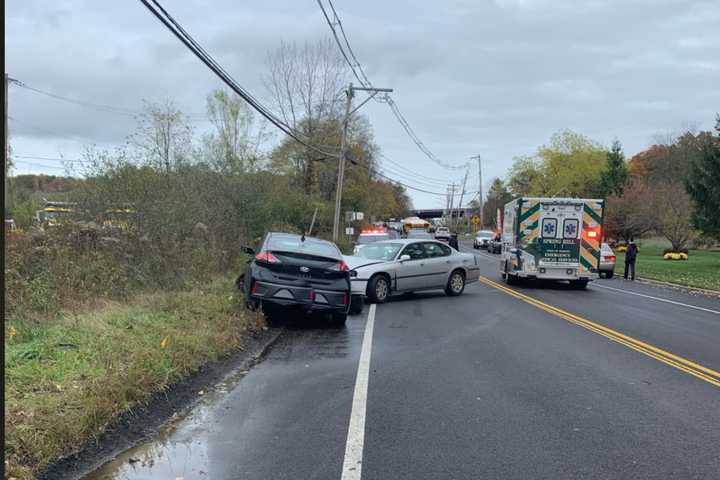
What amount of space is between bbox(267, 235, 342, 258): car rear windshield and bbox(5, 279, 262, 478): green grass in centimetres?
128

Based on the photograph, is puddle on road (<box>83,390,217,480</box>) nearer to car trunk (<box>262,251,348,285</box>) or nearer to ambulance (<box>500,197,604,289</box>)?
car trunk (<box>262,251,348,285</box>)

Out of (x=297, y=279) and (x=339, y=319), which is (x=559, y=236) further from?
(x=297, y=279)

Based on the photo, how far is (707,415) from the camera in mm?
5809

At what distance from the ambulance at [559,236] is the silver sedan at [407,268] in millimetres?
2536

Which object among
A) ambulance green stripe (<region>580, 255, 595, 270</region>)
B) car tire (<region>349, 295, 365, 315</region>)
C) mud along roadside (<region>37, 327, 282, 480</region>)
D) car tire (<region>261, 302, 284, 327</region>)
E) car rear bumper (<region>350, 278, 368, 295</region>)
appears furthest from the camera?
ambulance green stripe (<region>580, 255, 595, 270</region>)

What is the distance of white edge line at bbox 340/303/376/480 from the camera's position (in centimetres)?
441

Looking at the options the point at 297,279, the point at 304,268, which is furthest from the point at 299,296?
the point at 304,268

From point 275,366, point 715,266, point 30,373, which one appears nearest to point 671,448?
point 275,366

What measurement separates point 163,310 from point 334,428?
5126 mm

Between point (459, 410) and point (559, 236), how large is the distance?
13.8 meters

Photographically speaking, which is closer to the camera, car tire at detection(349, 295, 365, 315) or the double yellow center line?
the double yellow center line

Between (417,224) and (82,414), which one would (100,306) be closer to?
(82,414)

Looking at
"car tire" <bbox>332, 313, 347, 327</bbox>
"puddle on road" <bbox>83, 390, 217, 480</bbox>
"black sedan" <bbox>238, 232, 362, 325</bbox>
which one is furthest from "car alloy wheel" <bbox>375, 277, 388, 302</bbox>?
"puddle on road" <bbox>83, 390, 217, 480</bbox>

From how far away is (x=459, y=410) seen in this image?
5867 millimetres
